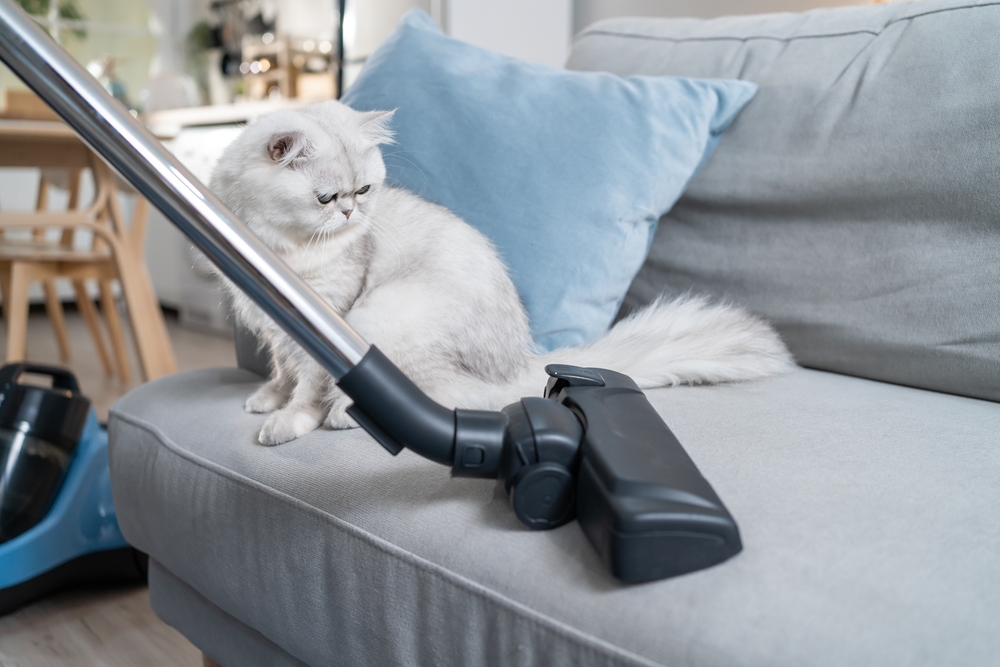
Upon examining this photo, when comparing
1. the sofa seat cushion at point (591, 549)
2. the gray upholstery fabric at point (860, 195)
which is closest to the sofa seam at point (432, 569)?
the sofa seat cushion at point (591, 549)

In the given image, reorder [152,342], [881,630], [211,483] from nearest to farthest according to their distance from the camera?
[881,630] < [211,483] < [152,342]

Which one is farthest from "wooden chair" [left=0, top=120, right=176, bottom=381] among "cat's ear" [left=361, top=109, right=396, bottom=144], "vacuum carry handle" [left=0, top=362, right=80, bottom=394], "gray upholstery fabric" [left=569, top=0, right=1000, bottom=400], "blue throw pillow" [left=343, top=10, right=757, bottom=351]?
"gray upholstery fabric" [left=569, top=0, right=1000, bottom=400]

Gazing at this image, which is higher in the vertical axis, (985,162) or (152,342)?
(985,162)

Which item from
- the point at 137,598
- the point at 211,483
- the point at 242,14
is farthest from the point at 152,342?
the point at 242,14

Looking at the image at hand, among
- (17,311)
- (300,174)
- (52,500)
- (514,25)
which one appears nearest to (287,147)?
(300,174)

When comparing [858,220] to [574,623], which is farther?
[858,220]

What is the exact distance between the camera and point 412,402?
61 centimetres

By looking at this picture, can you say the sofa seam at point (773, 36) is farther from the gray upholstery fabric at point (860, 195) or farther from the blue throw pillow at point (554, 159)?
the blue throw pillow at point (554, 159)

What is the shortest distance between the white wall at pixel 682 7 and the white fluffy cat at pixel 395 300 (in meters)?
1.72

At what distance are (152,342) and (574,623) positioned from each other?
2.11m

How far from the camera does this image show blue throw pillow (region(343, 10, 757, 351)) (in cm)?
108

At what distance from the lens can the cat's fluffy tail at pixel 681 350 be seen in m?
0.98

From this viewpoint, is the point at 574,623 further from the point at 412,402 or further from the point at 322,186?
the point at 322,186

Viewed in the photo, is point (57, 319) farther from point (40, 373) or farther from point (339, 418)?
point (339, 418)
